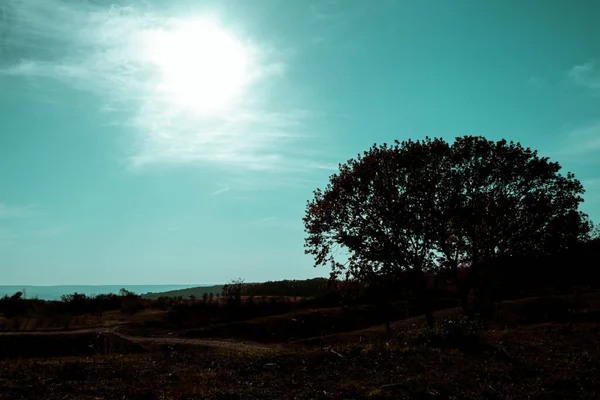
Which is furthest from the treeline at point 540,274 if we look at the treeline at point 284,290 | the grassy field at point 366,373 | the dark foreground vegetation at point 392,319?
the treeline at point 284,290

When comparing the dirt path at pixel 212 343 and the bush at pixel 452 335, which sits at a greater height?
the bush at pixel 452 335

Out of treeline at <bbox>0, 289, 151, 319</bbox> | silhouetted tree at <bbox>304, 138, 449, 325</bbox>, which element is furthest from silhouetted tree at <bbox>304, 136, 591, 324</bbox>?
treeline at <bbox>0, 289, 151, 319</bbox>

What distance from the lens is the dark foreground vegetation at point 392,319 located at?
31.9 feet

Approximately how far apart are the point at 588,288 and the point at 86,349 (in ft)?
141

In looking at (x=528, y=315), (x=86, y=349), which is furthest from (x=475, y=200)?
(x=86, y=349)

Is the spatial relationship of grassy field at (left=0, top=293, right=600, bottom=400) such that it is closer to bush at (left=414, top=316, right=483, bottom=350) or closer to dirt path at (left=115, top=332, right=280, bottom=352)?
bush at (left=414, top=316, right=483, bottom=350)

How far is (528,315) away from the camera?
102ft

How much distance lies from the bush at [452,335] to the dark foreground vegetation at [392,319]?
0.15 feet

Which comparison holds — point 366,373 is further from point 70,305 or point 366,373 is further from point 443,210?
point 70,305

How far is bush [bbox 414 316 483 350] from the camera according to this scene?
43.1 feet

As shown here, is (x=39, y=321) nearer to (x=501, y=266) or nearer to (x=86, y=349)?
(x=86, y=349)

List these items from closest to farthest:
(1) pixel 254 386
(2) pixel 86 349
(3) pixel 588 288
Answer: (1) pixel 254 386 < (2) pixel 86 349 < (3) pixel 588 288

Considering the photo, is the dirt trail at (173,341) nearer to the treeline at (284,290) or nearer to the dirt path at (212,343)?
the dirt path at (212,343)

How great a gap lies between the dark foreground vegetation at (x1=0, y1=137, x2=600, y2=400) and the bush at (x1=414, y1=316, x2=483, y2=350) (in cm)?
5
